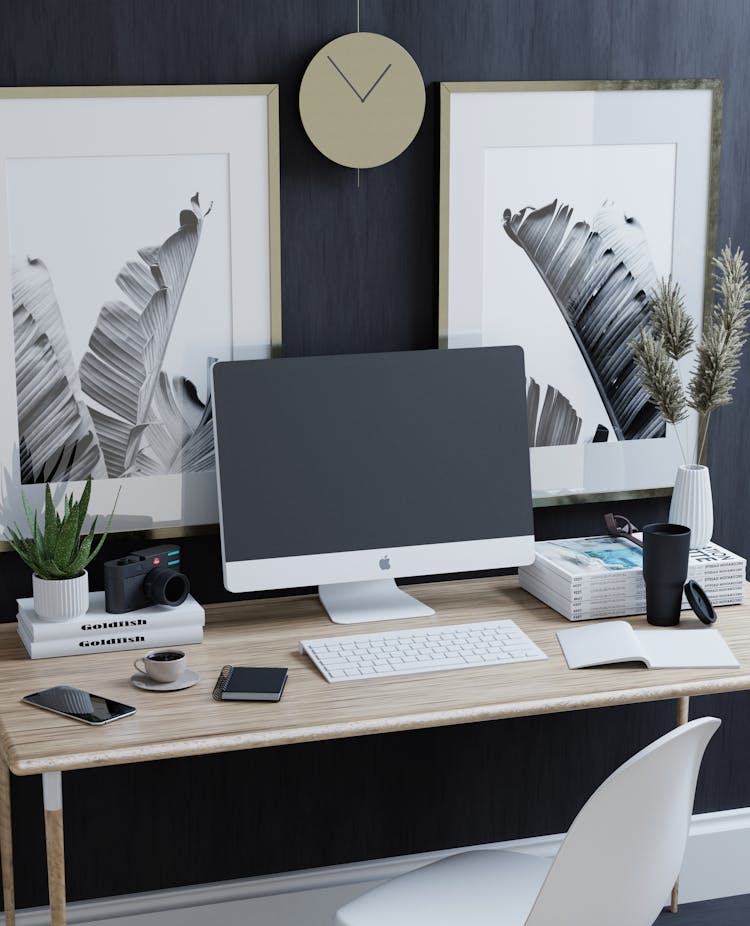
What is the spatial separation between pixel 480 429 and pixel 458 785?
2.73ft

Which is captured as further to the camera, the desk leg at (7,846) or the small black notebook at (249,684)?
the desk leg at (7,846)

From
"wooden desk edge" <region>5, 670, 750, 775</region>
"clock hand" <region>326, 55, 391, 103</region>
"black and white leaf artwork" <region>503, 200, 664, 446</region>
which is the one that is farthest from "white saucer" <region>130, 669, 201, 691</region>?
"clock hand" <region>326, 55, 391, 103</region>

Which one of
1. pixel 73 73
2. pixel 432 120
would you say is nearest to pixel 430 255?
pixel 432 120

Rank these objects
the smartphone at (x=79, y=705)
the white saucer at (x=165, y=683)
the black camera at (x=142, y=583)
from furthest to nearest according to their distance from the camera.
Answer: the black camera at (x=142, y=583)
the white saucer at (x=165, y=683)
the smartphone at (x=79, y=705)

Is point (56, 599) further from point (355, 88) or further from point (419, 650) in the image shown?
A: point (355, 88)

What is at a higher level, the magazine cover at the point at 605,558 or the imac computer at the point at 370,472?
the imac computer at the point at 370,472

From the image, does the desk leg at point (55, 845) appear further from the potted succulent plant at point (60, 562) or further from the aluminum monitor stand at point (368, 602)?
the aluminum monitor stand at point (368, 602)

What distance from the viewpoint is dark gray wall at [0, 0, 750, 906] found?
2.23 meters

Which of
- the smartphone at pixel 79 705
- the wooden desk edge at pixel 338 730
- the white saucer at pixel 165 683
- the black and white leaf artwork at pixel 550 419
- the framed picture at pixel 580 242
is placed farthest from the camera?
the black and white leaf artwork at pixel 550 419

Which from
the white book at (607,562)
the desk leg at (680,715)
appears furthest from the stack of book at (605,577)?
the desk leg at (680,715)

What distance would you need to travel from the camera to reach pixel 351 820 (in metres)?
2.62

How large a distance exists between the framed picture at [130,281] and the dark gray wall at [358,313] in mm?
58

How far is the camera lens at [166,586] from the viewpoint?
7.09ft

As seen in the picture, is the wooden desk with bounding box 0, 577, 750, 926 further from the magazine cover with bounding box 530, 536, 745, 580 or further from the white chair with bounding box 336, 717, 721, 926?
the white chair with bounding box 336, 717, 721, 926
